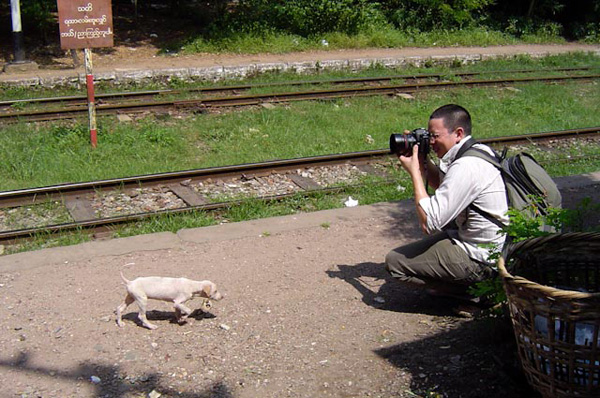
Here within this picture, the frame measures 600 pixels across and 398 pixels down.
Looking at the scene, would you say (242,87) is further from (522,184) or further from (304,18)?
(522,184)

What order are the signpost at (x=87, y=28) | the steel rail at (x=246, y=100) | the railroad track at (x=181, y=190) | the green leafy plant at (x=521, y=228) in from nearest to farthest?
1. the green leafy plant at (x=521, y=228)
2. the railroad track at (x=181, y=190)
3. the signpost at (x=87, y=28)
4. the steel rail at (x=246, y=100)

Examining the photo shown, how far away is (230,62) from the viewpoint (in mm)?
16797

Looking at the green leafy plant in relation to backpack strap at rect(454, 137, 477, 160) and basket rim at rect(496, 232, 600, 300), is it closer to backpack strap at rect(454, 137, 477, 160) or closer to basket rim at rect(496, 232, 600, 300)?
basket rim at rect(496, 232, 600, 300)

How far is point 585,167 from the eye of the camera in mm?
9484

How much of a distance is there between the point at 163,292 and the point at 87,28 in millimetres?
6327

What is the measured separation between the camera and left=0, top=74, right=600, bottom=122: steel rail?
11.4 m

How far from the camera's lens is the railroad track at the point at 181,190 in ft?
24.0

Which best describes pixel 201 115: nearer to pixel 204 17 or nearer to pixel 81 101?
pixel 81 101

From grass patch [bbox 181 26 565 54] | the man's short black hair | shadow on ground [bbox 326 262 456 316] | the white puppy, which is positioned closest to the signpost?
shadow on ground [bbox 326 262 456 316]

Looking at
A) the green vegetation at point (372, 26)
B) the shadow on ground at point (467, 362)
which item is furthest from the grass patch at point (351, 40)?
the shadow on ground at point (467, 362)

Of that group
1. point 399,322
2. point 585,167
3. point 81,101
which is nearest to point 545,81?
point 585,167

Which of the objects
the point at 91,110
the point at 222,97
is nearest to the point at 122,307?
the point at 91,110

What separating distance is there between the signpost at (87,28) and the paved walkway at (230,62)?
4.64 metres

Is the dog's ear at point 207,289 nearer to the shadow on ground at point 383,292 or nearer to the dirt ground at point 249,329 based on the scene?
the dirt ground at point 249,329
